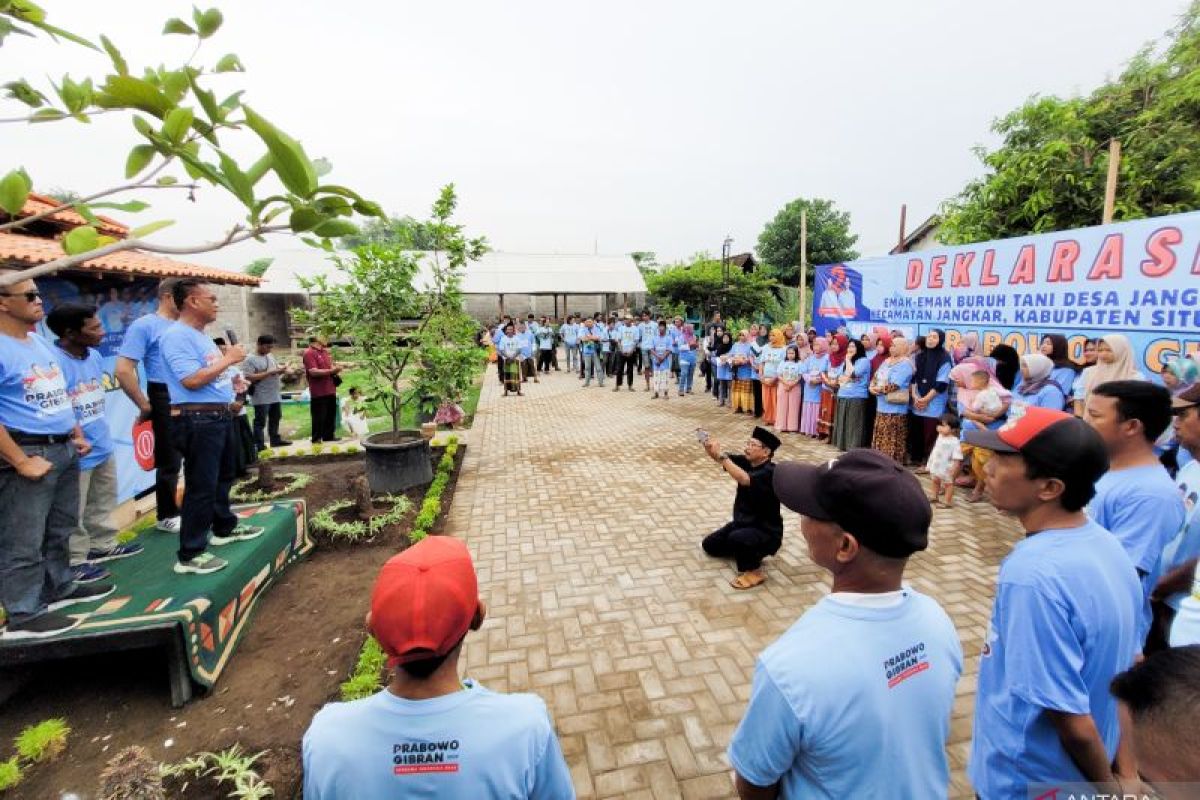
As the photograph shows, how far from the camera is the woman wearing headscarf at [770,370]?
9.44m

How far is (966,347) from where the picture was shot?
23.0ft

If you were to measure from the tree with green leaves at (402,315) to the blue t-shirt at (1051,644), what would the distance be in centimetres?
614

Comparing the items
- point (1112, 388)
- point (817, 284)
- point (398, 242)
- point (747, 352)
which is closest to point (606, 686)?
point (1112, 388)

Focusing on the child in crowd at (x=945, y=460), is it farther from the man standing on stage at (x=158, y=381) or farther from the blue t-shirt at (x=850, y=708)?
the man standing on stage at (x=158, y=381)

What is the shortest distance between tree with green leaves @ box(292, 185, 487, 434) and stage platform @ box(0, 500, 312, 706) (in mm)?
2845

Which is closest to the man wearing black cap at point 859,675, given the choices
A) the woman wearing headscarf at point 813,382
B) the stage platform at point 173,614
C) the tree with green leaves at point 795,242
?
the stage platform at point 173,614

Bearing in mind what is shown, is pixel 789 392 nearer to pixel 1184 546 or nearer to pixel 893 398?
pixel 893 398

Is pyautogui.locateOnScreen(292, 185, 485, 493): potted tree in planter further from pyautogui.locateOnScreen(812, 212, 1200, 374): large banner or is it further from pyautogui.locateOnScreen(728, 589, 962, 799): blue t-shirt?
pyautogui.locateOnScreen(812, 212, 1200, 374): large banner

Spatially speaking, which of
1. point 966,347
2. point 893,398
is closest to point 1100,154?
point 966,347

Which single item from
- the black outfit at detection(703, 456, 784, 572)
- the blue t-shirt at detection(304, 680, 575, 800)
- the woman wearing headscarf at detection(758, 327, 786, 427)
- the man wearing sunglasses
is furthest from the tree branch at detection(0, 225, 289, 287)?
the woman wearing headscarf at detection(758, 327, 786, 427)

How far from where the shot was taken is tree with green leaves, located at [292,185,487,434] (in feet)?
20.7

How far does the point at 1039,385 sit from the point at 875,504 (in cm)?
537

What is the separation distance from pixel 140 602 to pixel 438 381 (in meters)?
4.01

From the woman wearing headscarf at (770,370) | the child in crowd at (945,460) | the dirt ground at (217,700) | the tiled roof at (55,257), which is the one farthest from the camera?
the woman wearing headscarf at (770,370)
